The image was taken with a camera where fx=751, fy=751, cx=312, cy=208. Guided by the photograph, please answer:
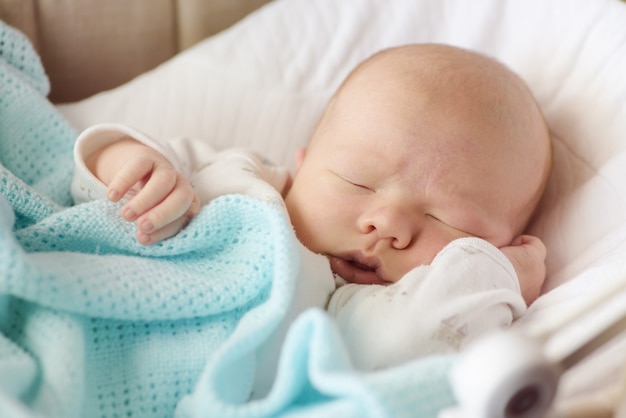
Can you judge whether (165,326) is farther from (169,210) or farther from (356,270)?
(356,270)

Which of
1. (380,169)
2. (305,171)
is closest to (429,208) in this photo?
(380,169)

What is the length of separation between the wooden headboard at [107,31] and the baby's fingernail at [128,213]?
541 millimetres

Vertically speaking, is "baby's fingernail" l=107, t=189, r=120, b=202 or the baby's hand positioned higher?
"baby's fingernail" l=107, t=189, r=120, b=202

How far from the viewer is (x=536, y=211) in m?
1.09

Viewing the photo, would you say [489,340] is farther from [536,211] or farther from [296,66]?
[296,66]

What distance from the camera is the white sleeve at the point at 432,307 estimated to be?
74 cm

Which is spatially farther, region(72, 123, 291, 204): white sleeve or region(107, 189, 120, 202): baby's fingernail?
region(72, 123, 291, 204): white sleeve

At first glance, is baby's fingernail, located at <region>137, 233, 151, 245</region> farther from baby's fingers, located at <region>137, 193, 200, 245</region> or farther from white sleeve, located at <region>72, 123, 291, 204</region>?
white sleeve, located at <region>72, 123, 291, 204</region>

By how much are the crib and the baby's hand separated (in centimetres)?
2

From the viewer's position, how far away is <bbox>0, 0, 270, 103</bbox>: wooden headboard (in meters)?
1.23

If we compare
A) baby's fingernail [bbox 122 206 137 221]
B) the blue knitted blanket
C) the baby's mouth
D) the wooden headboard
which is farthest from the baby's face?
the wooden headboard

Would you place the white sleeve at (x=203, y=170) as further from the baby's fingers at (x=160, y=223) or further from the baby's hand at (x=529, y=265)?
the baby's hand at (x=529, y=265)

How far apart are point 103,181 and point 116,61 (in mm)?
421

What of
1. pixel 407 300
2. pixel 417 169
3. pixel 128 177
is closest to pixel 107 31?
pixel 128 177
